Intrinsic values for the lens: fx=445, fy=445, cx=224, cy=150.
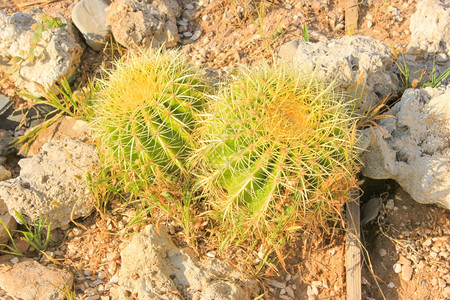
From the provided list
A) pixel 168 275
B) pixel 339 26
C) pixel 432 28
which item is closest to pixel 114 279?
pixel 168 275

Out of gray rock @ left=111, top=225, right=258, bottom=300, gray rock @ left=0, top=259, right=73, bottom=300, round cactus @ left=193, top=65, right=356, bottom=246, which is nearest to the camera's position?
round cactus @ left=193, top=65, right=356, bottom=246

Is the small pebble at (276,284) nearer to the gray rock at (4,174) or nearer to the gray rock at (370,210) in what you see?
the gray rock at (370,210)

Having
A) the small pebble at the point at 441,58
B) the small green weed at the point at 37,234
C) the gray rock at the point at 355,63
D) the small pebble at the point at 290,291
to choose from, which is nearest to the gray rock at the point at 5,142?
the small green weed at the point at 37,234

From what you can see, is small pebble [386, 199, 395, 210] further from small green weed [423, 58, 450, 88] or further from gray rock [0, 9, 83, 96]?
gray rock [0, 9, 83, 96]

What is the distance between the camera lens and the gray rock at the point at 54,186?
281cm

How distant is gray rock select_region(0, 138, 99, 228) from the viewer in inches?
111

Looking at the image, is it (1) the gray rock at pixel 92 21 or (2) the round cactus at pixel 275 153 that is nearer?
(2) the round cactus at pixel 275 153

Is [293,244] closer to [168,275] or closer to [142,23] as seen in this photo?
[168,275]

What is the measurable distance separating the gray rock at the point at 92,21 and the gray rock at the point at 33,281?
190 cm

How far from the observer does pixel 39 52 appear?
3.50 metres

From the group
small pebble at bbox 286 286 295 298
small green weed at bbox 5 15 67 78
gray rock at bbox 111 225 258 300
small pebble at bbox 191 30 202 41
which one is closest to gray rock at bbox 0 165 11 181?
small green weed at bbox 5 15 67 78

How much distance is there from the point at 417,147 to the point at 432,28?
114 centimetres

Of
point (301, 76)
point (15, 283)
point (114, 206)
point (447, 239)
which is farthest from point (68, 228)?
point (447, 239)

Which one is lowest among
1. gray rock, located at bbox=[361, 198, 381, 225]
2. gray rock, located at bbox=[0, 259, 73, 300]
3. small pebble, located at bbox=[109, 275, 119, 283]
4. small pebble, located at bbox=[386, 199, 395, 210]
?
small pebble, located at bbox=[386, 199, 395, 210]
